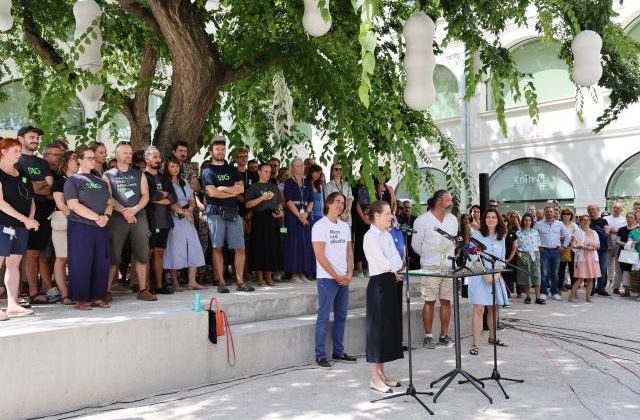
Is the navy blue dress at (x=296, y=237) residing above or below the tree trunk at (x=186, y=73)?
below

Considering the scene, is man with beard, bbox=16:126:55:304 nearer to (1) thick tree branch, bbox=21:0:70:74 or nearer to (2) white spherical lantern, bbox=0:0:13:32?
(2) white spherical lantern, bbox=0:0:13:32

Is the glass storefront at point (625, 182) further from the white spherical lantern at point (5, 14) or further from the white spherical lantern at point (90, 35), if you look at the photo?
the white spherical lantern at point (5, 14)

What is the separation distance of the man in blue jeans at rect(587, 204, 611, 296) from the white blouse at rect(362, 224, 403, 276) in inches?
331

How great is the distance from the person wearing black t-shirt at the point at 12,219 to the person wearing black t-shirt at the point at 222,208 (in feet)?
6.84

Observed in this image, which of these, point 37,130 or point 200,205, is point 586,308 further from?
point 37,130

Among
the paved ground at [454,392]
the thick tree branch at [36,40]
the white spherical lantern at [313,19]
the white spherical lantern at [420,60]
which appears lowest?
the paved ground at [454,392]

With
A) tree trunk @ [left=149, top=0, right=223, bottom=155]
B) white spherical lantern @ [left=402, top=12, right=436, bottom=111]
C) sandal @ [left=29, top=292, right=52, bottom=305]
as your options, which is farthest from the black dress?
tree trunk @ [left=149, top=0, right=223, bottom=155]

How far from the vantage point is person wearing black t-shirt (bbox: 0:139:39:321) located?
5.20 m

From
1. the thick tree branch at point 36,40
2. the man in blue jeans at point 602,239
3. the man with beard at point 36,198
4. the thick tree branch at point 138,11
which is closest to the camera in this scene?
the man with beard at point 36,198

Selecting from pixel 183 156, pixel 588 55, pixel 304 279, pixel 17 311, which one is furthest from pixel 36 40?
pixel 588 55

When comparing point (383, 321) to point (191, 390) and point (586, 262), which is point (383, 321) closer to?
point (191, 390)

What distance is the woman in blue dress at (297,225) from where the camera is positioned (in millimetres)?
8086

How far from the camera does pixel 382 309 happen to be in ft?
17.0

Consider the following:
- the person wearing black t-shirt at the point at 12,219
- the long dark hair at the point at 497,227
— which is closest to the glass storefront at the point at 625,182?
the long dark hair at the point at 497,227
